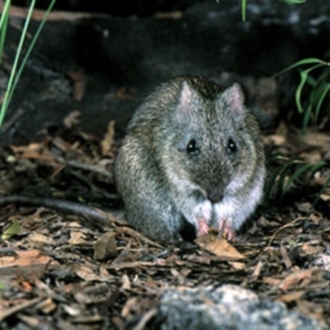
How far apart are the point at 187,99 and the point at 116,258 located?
135cm

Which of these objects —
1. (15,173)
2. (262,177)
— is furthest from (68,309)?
(15,173)

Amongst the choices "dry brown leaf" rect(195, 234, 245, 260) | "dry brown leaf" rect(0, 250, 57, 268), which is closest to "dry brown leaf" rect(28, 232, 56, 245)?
"dry brown leaf" rect(0, 250, 57, 268)

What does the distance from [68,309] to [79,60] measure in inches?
198

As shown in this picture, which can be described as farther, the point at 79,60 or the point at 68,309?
the point at 79,60

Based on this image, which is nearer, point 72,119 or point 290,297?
point 290,297

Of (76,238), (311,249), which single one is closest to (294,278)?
(311,249)

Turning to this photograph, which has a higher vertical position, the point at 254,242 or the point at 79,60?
the point at 79,60

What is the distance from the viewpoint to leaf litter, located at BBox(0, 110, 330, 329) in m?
5.02

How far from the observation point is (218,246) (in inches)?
256

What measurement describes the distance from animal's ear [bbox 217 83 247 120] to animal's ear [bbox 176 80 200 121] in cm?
19

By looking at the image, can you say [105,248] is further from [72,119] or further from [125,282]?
[72,119]

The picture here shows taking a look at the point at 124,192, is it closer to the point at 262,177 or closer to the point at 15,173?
the point at 262,177

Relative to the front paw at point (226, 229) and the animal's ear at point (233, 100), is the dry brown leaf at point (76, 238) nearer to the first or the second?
the front paw at point (226, 229)

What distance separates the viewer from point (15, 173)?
8.86 metres
